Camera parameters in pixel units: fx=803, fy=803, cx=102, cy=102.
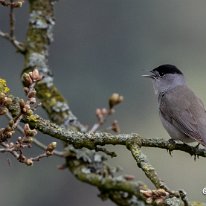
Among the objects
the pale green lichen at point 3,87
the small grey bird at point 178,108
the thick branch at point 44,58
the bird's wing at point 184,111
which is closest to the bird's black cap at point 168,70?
the small grey bird at point 178,108

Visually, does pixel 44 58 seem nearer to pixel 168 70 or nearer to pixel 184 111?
pixel 184 111

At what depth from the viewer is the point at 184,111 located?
325 inches

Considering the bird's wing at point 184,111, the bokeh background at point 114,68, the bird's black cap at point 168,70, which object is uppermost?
the bokeh background at point 114,68

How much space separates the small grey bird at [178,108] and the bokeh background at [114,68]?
2074 centimetres

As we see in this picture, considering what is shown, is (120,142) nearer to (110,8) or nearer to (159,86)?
(159,86)

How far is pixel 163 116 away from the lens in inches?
328

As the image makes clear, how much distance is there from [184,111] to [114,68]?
3864 centimetres

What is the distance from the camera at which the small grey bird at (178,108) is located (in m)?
7.83

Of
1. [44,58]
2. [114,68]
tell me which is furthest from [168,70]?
[114,68]

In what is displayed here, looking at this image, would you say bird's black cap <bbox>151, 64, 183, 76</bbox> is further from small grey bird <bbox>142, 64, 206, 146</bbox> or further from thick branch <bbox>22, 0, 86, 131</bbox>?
thick branch <bbox>22, 0, 86, 131</bbox>

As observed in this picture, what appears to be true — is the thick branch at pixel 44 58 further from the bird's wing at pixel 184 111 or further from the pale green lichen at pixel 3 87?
the pale green lichen at pixel 3 87

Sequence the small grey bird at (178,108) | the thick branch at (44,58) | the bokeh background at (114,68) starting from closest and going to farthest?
the thick branch at (44,58) < the small grey bird at (178,108) < the bokeh background at (114,68)

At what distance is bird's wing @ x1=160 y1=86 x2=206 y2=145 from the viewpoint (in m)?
7.88

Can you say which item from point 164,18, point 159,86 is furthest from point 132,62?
point 159,86
